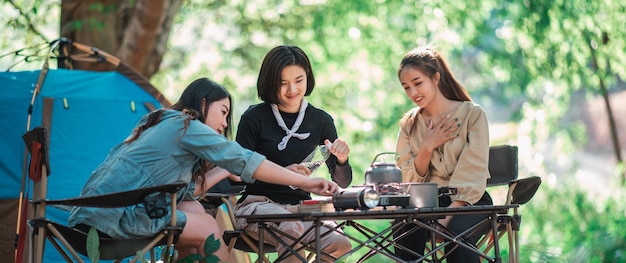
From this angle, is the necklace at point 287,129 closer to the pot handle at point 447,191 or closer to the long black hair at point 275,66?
the long black hair at point 275,66

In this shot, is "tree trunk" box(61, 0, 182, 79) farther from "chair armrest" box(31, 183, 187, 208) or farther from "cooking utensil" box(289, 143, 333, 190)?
"chair armrest" box(31, 183, 187, 208)

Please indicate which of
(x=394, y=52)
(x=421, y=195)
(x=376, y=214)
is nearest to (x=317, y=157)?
(x=421, y=195)

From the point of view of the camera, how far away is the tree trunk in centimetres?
600

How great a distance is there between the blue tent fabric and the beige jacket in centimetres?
196

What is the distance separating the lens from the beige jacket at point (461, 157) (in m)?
3.03

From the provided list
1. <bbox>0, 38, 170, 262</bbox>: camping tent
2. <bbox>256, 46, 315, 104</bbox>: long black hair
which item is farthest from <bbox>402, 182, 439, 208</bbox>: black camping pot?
<bbox>0, 38, 170, 262</bbox>: camping tent

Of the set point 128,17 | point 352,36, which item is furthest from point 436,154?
point 352,36

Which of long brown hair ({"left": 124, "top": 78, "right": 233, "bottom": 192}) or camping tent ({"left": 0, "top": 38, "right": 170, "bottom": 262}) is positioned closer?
long brown hair ({"left": 124, "top": 78, "right": 233, "bottom": 192})

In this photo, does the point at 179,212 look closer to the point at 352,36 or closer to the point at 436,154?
the point at 436,154

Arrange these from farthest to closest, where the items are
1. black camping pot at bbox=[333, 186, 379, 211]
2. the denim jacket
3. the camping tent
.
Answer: the camping tent, the denim jacket, black camping pot at bbox=[333, 186, 379, 211]

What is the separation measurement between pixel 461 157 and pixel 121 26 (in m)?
3.85

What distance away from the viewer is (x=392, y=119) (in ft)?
33.6

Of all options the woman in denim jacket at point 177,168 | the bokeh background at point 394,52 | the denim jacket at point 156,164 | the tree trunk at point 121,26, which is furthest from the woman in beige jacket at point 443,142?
the tree trunk at point 121,26

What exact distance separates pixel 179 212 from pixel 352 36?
7155 mm
